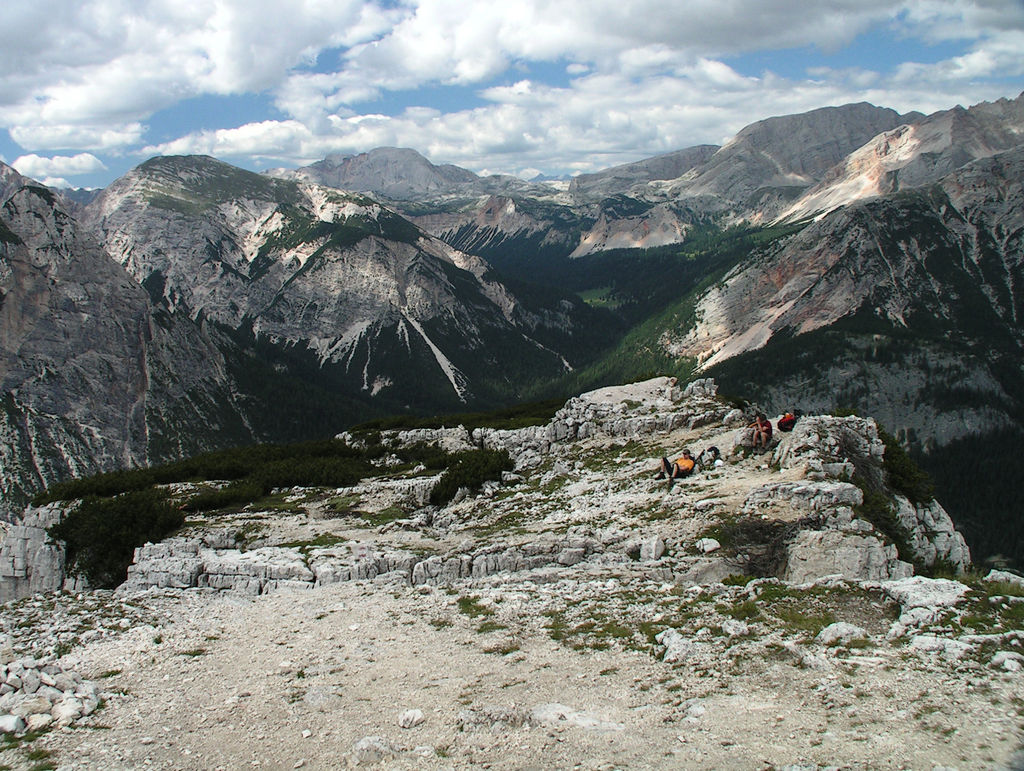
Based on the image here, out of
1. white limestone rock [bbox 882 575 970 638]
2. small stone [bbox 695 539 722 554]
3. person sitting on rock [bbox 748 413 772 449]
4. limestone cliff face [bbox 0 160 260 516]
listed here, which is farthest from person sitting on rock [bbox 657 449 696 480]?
limestone cliff face [bbox 0 160 260 516]

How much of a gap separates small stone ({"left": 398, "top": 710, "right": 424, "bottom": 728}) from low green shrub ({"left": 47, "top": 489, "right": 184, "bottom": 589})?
25.6 meters

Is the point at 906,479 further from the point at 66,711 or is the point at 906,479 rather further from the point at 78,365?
the point at 78,365

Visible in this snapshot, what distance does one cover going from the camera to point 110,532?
34531mm

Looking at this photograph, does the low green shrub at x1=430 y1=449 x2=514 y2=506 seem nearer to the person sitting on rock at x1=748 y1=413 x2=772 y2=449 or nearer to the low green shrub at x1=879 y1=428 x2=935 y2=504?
the person sitting on rock at x1=748 y1=413 x2=772 y2=449

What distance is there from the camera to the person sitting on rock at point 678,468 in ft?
113

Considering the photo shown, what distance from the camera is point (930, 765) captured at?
1064 cm

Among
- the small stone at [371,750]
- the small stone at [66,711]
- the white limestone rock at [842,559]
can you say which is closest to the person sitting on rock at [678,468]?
the white limestone rock at [842,559]

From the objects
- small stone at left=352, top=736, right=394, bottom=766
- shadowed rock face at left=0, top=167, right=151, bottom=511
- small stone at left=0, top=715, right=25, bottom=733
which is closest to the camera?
small stone at left=352, top=736, right=394, bottom=766

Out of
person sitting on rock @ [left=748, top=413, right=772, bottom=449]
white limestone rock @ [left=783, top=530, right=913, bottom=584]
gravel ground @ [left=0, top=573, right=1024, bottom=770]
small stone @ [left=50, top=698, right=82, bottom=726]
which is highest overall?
person sitting on rock @ [left=748, top=413, right=772, bottom=449]

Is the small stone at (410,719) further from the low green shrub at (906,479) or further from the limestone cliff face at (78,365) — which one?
the limestone cliff face at (78,365)

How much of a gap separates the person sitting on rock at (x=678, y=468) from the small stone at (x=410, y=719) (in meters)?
22.5

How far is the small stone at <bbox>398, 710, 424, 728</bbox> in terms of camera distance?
14428 mm

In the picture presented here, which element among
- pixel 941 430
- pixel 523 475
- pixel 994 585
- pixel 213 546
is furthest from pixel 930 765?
pixel 941 430

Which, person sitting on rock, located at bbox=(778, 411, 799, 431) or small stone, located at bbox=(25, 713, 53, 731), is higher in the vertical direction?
person sitting on rock, located at bbox=(778, 411, 799, 431)
